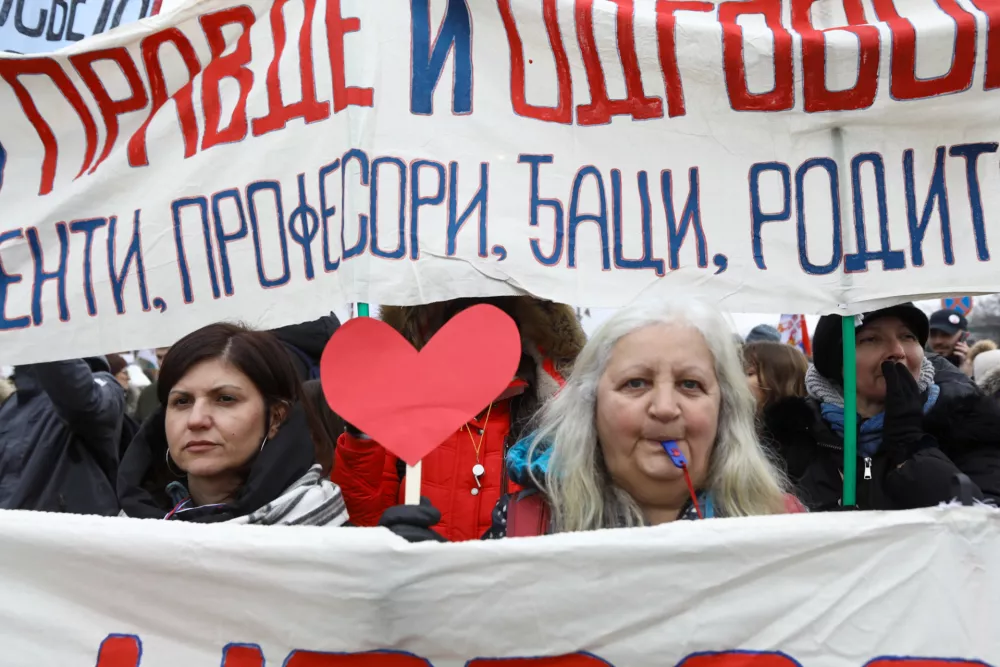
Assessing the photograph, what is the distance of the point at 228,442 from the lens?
214cm

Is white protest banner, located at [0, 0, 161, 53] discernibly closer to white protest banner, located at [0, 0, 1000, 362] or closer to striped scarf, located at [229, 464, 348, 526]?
white protest banner, located at [0, 0, 1000, 362]

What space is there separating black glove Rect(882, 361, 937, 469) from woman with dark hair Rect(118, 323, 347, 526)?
139 cm

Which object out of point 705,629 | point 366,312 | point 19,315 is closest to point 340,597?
point 705,629

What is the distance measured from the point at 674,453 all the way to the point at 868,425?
101cm

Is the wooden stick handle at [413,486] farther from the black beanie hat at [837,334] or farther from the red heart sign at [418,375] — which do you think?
the black beanie hat at [837,334]

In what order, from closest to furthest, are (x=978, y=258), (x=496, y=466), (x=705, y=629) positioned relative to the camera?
(x=705, y=629), (x=978, y=258), (x=496, y=466)

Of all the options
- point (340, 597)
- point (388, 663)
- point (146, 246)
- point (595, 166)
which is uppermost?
point (595, 166)

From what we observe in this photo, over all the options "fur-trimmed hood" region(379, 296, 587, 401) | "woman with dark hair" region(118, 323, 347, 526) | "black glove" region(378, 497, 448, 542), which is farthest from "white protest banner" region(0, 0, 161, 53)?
"black glove" region(378, 497, 448, 542)

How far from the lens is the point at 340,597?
5.05 feet

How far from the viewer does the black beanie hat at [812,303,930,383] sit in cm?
257

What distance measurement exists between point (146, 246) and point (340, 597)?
1.16 meters

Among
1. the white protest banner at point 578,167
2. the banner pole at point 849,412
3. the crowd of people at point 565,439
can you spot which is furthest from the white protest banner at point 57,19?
the banner pole at point 849,412

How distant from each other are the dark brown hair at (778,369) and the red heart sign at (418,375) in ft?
5.88

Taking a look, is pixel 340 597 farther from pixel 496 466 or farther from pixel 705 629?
pixel 496 466
